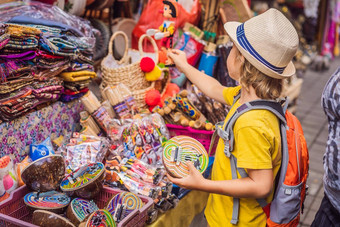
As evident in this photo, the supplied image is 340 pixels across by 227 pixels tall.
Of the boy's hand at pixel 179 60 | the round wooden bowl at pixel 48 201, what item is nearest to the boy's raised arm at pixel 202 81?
the boy's hand at pixel 179 60

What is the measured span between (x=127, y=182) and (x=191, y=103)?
0.89 meters

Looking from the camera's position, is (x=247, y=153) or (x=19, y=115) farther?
(x=19, y=115)

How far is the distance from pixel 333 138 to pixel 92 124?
61.1 inches

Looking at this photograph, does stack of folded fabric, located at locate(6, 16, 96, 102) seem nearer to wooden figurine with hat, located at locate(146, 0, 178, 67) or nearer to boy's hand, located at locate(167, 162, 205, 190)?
wooden figurine with hat, located at locate(146, 0, 178, 67)

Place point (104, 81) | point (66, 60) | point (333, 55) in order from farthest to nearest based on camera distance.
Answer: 1. point (333, 55)
2. point (104, 81)
3. point (66, 60)

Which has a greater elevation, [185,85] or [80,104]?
[80,104]

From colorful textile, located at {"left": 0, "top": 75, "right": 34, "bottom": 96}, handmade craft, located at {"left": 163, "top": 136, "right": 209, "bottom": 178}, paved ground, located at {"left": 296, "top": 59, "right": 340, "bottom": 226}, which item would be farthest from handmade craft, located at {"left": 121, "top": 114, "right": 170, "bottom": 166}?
paved ground, located at {"left": 296, "top": 59, "right": 340, "bottom": 226}

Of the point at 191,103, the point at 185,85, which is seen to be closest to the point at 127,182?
the point at 191,103

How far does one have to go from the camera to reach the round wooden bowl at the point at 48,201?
1743mm

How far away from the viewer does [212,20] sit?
3.56m

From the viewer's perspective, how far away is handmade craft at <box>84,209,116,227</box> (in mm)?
1609

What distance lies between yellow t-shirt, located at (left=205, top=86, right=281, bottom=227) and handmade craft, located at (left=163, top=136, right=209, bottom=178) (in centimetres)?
10

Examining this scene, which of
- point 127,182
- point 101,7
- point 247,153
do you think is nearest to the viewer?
point 247,153

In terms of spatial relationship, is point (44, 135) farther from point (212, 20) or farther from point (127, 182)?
point (212, 20)
